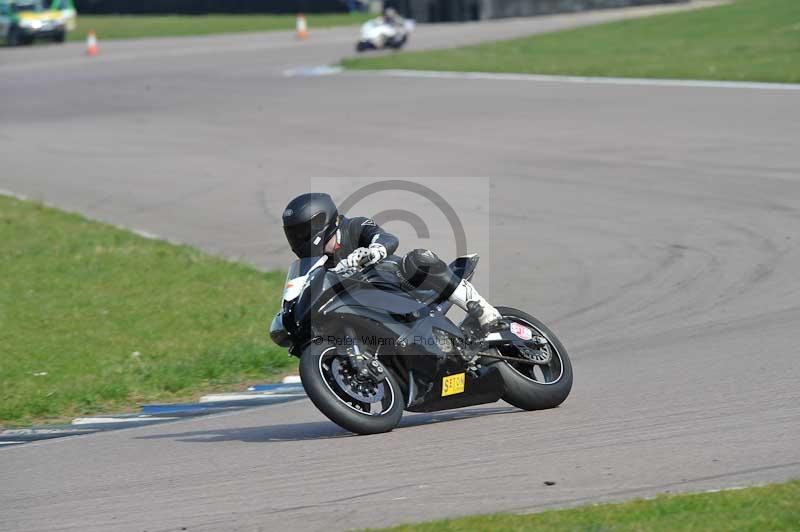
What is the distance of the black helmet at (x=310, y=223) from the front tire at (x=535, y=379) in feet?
4.16

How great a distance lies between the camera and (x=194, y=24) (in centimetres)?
5575

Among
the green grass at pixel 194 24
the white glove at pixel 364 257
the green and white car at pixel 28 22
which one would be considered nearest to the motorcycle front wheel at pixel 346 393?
the white glove at pixel 364 257

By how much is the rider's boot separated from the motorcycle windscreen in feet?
2.70

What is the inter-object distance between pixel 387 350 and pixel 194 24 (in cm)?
5060

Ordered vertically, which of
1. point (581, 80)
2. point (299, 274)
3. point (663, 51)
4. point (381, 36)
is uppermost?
point (299, 274)

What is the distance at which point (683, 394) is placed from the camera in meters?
7.73

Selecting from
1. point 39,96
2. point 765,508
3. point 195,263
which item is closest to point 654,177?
point 195,263

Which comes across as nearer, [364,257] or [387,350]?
[364,257]

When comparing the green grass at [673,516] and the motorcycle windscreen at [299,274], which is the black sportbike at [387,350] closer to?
the motorcycle windscreen at [299,274]

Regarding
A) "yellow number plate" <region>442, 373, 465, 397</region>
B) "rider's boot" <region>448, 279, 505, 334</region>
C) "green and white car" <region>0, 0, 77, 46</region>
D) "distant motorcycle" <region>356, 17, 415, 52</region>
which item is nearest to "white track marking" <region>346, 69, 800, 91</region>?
"distant motorcycle" <region>356, 17, 415, 52</region>

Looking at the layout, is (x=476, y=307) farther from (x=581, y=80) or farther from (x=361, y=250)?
(x=581, y=80)

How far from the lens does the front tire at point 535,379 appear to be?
24.7 ft

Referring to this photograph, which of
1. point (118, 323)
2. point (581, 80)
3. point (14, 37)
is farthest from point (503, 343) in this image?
point (14, 37)

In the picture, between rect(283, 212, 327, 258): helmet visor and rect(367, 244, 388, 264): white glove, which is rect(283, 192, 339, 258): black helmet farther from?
rect(367, 244, 388, 264): white glove
